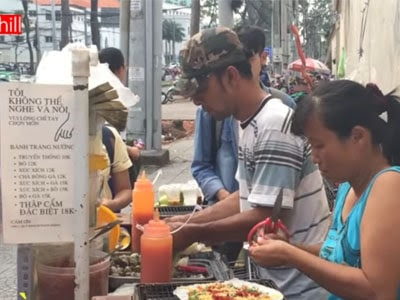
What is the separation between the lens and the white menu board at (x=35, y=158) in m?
1.84

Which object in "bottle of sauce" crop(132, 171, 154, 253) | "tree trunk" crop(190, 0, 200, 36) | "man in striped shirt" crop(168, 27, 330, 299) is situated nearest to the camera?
"man in striped shirt" crop(168, 27, 330, 299)

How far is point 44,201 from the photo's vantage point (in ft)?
6.16

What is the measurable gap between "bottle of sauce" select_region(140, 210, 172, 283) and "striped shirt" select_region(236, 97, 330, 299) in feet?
1.22

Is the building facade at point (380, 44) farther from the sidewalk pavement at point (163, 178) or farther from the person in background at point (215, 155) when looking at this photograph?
the sidewalk pavement at point (163, 178)

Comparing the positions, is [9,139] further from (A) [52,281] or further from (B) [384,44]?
(B) [384,44]

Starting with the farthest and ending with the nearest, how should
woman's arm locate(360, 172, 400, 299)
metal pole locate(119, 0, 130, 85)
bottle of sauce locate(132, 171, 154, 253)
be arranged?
1. metal pole locate(119, 0, 130, 85)
2. bottle of sauce locate(132, 171, 154, 253)
3. woman's arm locate(360, 172, 400, 299)

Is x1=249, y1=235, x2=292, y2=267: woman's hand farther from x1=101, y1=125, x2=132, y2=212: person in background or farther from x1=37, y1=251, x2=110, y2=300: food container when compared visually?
x1=101, y1=125, x2=132, y2=212: person in background

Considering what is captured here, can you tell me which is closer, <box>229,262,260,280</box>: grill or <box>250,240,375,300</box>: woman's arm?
<box>250,240,375,300</box>: woman's arm

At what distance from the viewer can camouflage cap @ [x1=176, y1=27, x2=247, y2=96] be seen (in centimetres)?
246

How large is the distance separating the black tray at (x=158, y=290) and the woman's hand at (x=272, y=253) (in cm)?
20

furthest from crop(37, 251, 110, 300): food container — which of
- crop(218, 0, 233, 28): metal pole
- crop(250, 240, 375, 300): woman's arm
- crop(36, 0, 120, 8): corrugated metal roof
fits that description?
crop(36, 0, 120, 8): corrugated metal roof

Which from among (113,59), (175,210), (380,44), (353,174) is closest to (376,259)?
(353,174)

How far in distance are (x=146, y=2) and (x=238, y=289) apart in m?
8.77

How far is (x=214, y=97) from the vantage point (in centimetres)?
254
